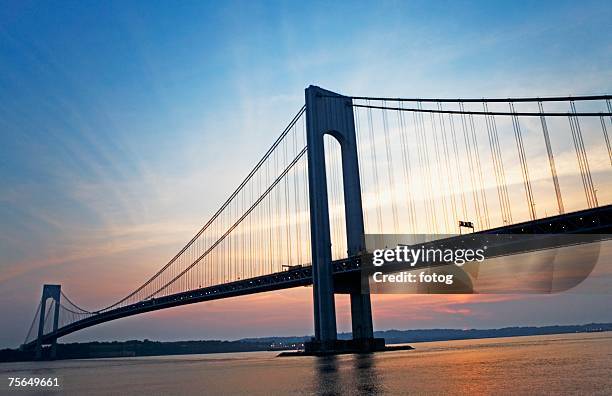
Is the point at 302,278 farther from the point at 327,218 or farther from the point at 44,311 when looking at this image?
the point at 44,311

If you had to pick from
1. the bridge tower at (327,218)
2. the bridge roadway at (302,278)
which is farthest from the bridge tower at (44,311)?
the bridge tower at (327,218)

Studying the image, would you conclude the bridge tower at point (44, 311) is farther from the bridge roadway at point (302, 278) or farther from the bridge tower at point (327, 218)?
the bridge tower at point (327, 218)

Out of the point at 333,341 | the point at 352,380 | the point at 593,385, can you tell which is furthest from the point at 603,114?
the point at 333,341

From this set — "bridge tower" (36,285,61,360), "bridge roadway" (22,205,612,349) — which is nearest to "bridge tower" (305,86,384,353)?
"bridge roadway" (22,205,612,349)

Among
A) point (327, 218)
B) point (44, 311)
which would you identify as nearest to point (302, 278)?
point (327, 218)

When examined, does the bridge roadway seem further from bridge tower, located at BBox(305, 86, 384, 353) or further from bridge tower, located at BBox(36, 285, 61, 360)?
bridge tower, located at BBox(36, 285, 61, 360)
